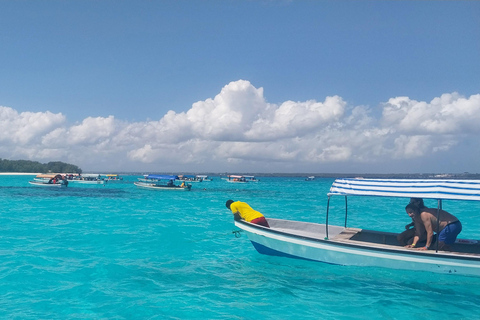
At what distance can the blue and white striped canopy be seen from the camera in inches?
388

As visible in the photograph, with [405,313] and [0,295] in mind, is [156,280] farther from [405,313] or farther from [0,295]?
[405,313]

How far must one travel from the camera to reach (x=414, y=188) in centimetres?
1067

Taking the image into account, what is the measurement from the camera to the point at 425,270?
10.4 metres

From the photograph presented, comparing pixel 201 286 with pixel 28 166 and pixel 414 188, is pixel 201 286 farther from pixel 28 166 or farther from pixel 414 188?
pixel 28 166

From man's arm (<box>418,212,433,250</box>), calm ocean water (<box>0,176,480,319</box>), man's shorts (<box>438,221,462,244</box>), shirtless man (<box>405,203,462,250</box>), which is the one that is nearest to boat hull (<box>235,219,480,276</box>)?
man's arm (<box>418,212,433,250</box>)

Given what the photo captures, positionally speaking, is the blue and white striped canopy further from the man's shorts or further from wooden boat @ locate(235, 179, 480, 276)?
the man's shorts

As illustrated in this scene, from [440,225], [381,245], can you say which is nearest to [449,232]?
[440,225]

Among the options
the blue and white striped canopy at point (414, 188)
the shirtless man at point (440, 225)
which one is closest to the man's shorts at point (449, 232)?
the shirtless man at point (440, 225)

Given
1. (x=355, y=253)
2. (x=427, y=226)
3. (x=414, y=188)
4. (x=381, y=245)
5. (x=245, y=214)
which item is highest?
(x=414, y=188)

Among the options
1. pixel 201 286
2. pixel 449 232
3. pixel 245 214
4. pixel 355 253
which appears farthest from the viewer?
pixel 245 214

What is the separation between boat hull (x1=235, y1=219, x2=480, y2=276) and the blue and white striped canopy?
1607 mm

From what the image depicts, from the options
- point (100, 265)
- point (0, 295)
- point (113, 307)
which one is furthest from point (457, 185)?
point (0, 295)

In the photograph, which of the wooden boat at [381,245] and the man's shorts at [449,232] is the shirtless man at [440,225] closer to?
the man's shorts at [449,232]

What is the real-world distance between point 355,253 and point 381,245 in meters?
0.93
